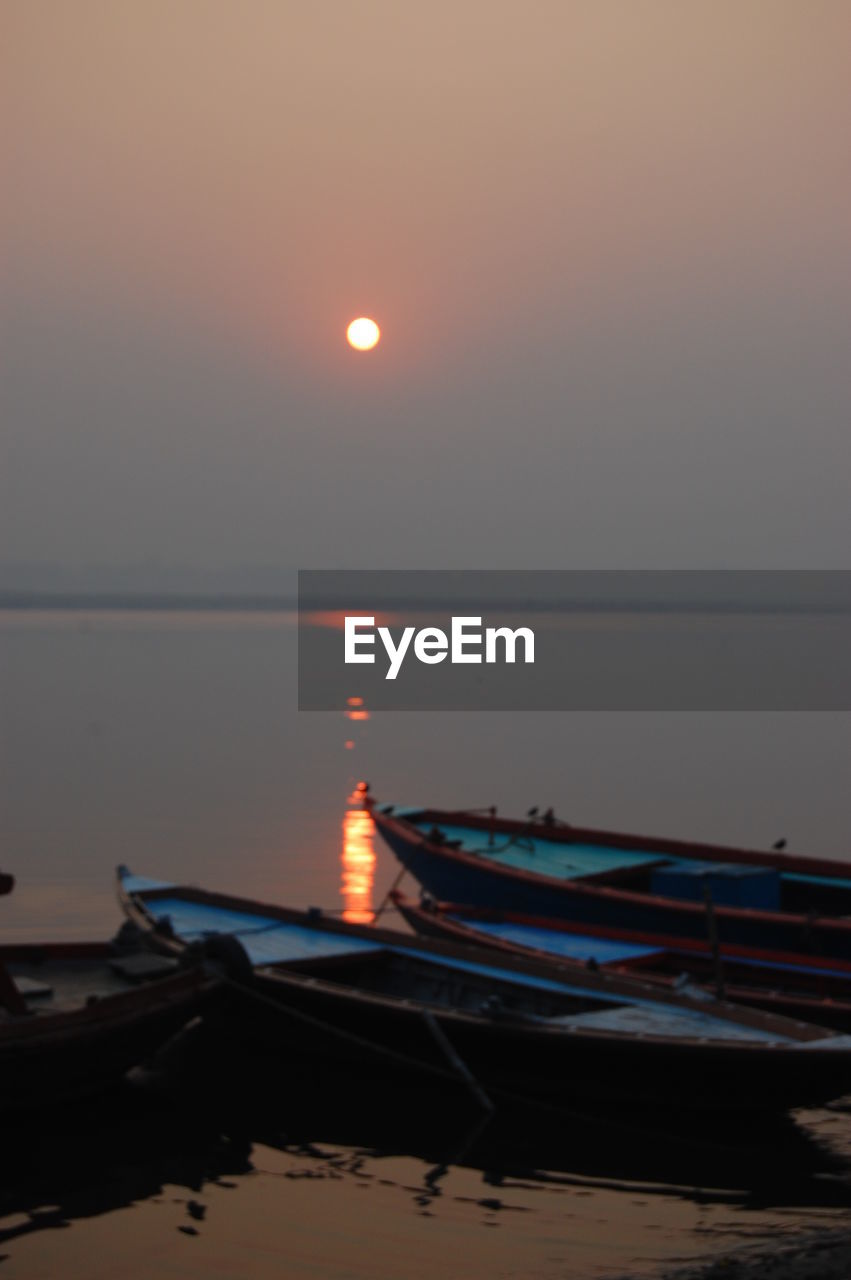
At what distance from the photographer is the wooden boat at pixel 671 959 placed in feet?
48.6

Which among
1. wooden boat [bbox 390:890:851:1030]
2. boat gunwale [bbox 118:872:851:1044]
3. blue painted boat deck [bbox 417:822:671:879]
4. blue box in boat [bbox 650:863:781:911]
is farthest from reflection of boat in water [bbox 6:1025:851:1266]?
blue painted boat deck [bbox 417:822:671:879]

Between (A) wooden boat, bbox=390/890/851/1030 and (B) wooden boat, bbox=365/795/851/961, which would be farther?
(B) wooden boat, bbox=365/795/851/961

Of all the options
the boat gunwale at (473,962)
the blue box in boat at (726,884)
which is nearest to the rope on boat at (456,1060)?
the boat gunwale at (473,962)

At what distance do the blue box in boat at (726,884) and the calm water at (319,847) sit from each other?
13.5ft

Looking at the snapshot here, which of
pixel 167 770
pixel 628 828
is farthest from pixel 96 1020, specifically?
pixel 167 770

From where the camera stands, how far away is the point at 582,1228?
1152 cm

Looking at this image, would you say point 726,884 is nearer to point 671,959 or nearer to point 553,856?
point 671,959

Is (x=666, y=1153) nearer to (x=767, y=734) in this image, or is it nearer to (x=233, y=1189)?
(x=233, y=1189)

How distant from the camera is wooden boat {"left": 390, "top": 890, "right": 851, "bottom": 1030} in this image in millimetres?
14820

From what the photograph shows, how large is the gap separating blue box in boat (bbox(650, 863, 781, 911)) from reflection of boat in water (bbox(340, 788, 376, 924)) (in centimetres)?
420

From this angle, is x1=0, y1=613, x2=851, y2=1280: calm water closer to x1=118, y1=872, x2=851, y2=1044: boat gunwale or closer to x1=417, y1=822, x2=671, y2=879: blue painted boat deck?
x1=118, y1=872, x2=851, y2=1044: boat gunwale

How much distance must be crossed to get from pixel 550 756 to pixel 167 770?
40.2 ft

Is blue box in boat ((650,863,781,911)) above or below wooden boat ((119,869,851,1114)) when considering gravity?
above

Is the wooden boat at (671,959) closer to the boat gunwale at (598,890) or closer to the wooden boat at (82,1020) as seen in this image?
the boat gunwale at (598,890)
